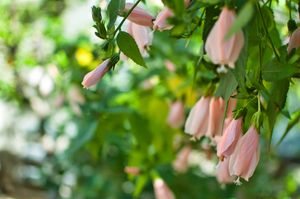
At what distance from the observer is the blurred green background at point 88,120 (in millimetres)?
1065

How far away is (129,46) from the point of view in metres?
0.48

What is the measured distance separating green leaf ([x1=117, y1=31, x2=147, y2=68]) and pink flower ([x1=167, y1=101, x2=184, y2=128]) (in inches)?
21.6

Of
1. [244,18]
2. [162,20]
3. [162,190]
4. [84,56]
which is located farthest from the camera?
[84,56]

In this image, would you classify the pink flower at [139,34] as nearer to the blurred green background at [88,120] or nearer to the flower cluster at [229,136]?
the flower cluster at [229,136]

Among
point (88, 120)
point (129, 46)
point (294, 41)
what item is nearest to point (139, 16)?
point (129, 46)

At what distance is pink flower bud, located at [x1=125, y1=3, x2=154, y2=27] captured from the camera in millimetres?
485

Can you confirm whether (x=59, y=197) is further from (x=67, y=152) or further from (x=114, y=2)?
(x=114, y=2)

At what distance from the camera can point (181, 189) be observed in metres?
1.22

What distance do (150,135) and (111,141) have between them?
0.24 feet

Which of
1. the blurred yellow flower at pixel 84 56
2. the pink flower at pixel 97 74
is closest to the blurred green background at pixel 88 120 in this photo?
the blurred yellow flower at pixel 84 56

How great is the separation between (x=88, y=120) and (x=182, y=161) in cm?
20

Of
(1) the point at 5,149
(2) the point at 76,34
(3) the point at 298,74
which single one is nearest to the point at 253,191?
(2) the point at 76,34

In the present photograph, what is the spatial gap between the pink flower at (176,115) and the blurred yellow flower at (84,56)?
0.26 metres

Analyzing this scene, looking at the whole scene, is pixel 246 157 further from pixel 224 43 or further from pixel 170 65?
pixel 170 65
